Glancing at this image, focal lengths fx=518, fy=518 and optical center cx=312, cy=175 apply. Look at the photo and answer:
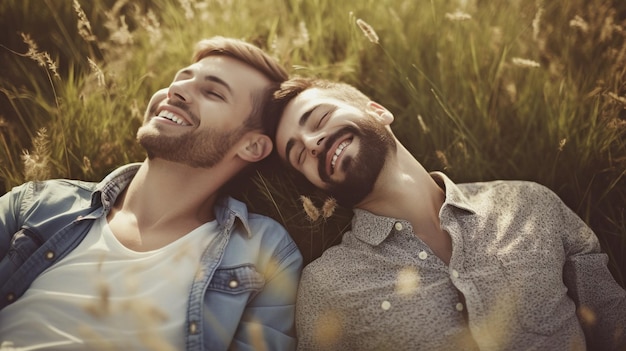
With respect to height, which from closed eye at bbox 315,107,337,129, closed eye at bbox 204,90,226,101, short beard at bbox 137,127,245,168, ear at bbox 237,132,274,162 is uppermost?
closed eye at bbox 204,90,226,101

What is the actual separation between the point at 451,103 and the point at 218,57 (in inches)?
60.7

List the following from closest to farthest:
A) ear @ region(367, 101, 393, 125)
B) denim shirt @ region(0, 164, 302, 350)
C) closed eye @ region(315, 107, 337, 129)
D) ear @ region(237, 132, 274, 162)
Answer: denim shirt @ region(0, 164, 302, 350) → closed eye @ region(315, 107, 337, 129) → ear @ region(367, 101, 393, 125) → ear @ region(237, 132, 274, 162)

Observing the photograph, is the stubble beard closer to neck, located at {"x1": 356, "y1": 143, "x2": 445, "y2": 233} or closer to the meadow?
the meadow

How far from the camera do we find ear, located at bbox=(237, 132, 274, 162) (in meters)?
2.99

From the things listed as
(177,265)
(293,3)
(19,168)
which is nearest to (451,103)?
(293,3)

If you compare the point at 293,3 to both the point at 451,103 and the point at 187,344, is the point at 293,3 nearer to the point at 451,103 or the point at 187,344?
the point at 451,103

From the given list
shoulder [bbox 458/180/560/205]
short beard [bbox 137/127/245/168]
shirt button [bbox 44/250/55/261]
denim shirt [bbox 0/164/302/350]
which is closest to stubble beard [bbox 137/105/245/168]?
short beard [bbox 137/127/245/168]

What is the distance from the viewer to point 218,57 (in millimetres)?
3109

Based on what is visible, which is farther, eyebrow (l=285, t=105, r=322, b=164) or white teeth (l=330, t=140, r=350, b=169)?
eyebrow (l=285, t=105, r=322, b=164)

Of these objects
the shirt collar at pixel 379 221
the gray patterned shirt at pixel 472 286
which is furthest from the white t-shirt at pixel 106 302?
the shirt collar at pixel 379 221

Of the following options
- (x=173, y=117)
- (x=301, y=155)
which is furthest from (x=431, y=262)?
(x=173, y=117)

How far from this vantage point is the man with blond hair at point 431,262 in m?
2.36

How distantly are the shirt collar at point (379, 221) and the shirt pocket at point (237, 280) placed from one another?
1.87 ft

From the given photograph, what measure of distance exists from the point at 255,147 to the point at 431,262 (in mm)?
1203
